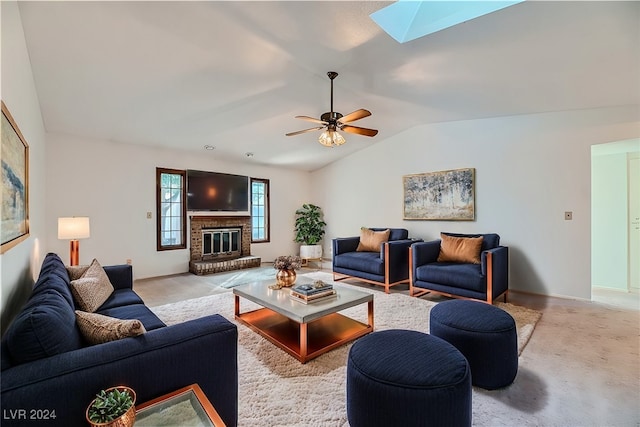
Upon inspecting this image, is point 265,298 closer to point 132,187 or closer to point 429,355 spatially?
point 429,355

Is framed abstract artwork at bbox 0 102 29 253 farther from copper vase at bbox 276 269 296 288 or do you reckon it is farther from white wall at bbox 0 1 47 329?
copper vase at bbox 276 269 296 288

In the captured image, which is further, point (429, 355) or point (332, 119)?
point (332, 119)

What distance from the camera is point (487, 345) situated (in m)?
1.85

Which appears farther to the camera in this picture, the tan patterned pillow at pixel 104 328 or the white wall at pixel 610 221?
the white wall at pixel 610 221

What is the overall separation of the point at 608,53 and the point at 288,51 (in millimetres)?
2760

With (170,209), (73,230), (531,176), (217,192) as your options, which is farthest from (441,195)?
(73,230)

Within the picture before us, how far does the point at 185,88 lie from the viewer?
318 cm

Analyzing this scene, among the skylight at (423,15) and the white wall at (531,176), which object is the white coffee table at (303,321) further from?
the white wall at (531,176)

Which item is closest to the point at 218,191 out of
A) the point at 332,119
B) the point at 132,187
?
the point at 132,187

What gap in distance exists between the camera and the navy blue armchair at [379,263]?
413 cm

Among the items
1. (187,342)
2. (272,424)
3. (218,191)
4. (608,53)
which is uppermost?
(608,53)

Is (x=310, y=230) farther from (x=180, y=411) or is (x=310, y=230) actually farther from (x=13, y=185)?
(x=180, y=411)

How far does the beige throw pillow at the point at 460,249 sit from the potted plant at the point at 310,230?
3.10m

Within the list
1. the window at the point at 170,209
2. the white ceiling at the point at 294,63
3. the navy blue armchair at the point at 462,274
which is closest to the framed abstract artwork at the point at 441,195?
the navy blue armchair at the point at 462,274
